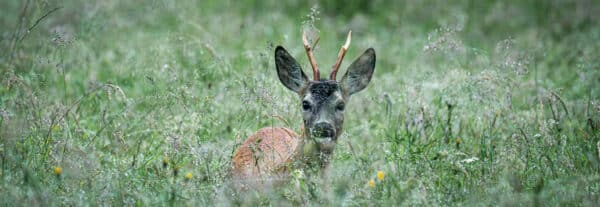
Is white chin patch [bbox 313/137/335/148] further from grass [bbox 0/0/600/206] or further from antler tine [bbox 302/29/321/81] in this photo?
antler tine [bbox 302/29/321/81]

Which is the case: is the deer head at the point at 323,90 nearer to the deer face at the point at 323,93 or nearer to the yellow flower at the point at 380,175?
the deer face at the point at 323,93

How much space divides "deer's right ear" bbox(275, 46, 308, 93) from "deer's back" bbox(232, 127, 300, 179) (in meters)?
0.36

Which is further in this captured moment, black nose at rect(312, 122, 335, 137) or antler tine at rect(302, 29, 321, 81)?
antler tine at rect(302, 29, 321, 81)

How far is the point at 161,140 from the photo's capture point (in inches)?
277

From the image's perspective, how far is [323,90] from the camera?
20.5ft

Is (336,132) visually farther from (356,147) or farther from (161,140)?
(161,140)

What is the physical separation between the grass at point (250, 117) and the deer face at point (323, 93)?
17 centimetres

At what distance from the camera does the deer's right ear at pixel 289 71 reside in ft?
21.5

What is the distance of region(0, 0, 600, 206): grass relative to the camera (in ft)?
18.2

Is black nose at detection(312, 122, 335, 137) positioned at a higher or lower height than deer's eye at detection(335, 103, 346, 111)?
lower

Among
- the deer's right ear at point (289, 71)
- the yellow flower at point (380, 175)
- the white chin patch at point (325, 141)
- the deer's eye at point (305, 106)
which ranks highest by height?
the deer's right ear at point (289, 71)

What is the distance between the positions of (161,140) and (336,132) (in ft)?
4.93

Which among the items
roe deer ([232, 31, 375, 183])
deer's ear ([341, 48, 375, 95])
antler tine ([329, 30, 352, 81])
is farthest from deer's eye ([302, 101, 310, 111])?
deer's ear ([341, 48, 375, 95])

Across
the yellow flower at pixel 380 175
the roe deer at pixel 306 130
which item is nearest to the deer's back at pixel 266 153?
the roe deer at pixel 306 130
